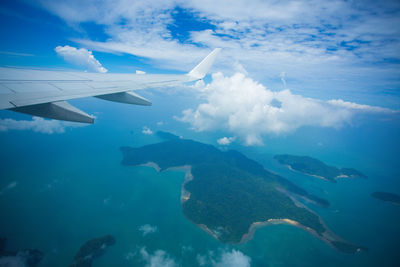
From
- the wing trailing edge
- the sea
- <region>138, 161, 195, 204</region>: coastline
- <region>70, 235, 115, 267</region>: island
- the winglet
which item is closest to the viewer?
the wing trailing edge

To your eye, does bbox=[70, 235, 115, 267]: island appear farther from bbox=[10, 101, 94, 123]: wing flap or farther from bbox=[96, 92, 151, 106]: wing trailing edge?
bbox=[10, 101, 94, 123]: wing flap

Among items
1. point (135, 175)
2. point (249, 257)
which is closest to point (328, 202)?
point (249, 257)

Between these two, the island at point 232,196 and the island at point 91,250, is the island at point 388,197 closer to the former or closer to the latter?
the island at point 232,196

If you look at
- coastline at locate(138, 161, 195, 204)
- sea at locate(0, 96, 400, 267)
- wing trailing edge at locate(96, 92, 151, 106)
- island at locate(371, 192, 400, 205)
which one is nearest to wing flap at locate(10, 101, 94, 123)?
wing trailing edge at locate(96, 92, 151, 106)

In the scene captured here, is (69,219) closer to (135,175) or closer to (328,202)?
(135,175)

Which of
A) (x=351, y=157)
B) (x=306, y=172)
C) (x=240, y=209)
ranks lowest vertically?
(x=351, y=157)

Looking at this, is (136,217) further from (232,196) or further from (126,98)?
(126,98)
